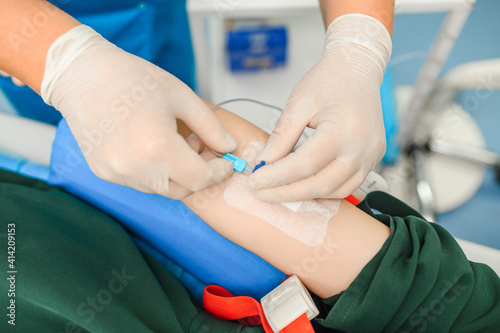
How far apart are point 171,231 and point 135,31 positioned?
0.60 meters

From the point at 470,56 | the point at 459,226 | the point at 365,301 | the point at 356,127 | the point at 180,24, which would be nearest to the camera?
the point at 365,301

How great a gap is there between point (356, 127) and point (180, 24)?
0.69 metres

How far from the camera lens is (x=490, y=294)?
0.61m

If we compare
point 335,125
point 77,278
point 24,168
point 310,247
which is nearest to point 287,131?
point 335,125

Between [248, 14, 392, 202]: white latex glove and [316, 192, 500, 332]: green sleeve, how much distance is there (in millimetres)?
181

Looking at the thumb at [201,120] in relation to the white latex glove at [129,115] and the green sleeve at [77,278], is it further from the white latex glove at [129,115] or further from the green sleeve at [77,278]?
the green sleeve at [77,278]

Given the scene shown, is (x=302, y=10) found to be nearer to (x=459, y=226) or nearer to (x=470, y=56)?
(x=459, y=226)

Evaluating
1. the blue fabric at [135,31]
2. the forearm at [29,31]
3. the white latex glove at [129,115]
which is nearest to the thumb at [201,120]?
the white latex glove at [129,115]

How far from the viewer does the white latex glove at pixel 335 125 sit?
65cm

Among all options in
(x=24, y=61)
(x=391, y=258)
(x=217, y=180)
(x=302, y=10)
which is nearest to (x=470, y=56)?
(x=302, y=10)

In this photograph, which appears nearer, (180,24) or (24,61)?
(24,61)

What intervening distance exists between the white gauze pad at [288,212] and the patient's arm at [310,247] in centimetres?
1

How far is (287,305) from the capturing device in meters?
0.60

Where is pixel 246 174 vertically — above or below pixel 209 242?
above
